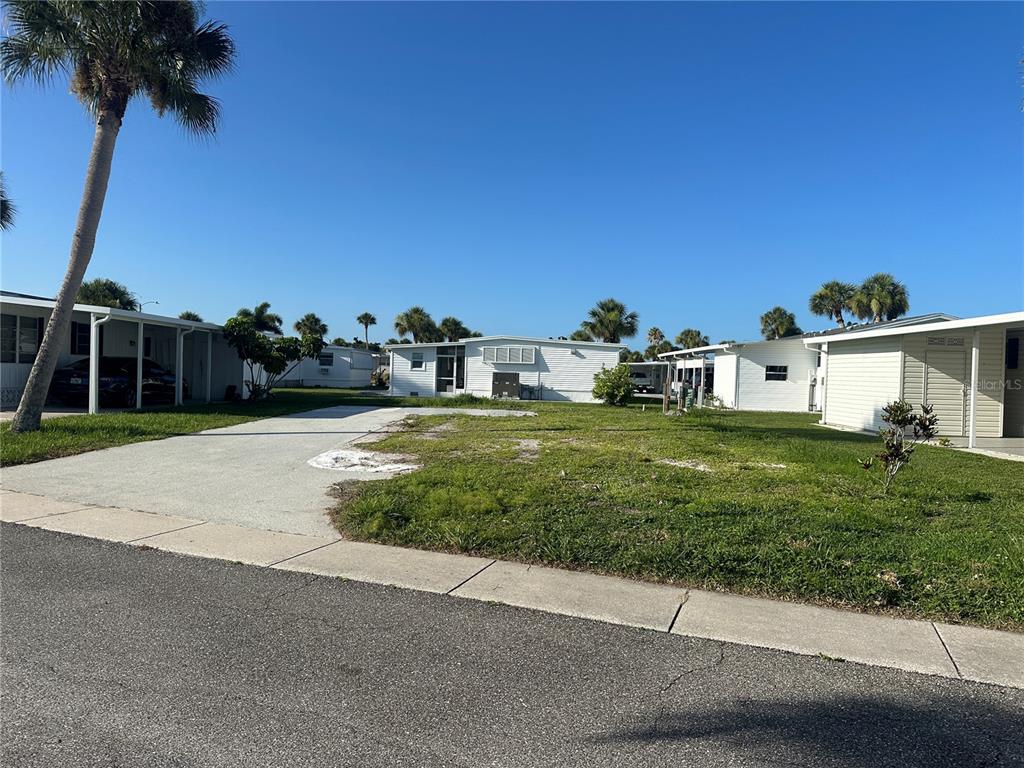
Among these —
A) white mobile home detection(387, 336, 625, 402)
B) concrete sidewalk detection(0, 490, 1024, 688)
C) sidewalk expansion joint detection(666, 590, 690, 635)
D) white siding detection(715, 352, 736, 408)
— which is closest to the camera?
concrete sidewalk detection(0, 490, 1024, 688)

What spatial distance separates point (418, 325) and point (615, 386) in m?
33.6

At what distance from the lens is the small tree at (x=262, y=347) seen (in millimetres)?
20281

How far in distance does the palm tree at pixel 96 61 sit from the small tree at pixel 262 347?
7.86 m

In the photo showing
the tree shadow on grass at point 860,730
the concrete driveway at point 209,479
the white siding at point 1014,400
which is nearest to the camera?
the tree shadow on grass at point 860,730

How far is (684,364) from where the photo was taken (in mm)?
31516

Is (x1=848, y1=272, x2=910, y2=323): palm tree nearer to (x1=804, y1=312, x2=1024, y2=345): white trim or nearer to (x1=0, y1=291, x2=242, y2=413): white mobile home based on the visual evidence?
(x1=804, y1=312, x2=1024, y2=345): white trim

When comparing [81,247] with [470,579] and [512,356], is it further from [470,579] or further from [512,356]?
[512,356]

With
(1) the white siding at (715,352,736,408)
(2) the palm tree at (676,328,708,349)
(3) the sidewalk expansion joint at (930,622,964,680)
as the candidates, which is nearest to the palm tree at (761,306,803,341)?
(2) the palm tree at (676,328,708,349)

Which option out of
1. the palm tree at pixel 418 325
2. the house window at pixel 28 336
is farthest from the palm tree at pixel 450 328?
the house window at pixel 28 336

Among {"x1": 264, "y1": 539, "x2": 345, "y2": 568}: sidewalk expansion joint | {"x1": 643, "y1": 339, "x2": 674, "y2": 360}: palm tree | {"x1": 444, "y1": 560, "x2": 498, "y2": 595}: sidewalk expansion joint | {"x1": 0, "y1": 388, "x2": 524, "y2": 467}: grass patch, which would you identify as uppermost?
{"x1": 643, "y1": 339, "x2": 674, "y2": 360}: palm tree

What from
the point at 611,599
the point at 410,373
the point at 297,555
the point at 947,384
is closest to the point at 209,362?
the point at 410,373

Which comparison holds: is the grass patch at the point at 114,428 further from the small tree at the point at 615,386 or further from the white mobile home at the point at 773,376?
the white mobile home at the point at 773,376

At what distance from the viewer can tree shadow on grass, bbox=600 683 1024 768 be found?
96.8 inches

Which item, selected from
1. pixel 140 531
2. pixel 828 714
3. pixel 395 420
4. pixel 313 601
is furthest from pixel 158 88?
pixel 828 714
